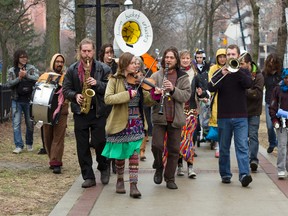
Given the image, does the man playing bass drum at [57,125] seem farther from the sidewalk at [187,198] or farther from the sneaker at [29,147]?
the sneaker at [29,147]

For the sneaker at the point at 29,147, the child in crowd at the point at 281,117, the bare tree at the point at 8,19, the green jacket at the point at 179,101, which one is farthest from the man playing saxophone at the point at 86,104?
the bare tree at the point at 8,19

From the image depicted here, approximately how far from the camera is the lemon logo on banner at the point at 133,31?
1222 centimetres

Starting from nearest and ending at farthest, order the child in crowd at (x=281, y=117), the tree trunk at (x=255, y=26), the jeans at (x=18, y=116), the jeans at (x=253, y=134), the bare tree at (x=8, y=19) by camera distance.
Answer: the child in crowd at (x=281, y=117), the jeans at (x=253, y=134), the jeans at (x=18, y=116), the tree trunk at (x=255, y=26), the bare tree at (x=8, y=19)

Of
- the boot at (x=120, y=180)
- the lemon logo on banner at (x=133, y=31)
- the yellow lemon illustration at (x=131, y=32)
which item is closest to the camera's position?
the boot at (x=120, y=180)

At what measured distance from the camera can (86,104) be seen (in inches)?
330

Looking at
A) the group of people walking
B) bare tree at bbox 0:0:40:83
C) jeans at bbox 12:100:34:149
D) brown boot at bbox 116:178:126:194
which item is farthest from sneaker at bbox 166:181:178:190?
bare tree at bbox 0:0:40:83

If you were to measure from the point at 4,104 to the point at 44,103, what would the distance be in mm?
7682

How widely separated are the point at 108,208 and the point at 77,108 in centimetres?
160

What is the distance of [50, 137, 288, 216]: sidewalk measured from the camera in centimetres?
729

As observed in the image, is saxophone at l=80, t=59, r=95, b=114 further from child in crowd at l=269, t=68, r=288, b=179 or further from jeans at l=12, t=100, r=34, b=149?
jeans at l=12, t=100, r=34, b=149

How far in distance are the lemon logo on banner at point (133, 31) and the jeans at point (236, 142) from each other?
144 inches

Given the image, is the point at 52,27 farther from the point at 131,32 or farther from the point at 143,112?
the point at 143,112

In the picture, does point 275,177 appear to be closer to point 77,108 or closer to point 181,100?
point 181,100

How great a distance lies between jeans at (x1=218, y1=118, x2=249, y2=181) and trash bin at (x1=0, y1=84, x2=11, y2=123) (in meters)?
9.11
